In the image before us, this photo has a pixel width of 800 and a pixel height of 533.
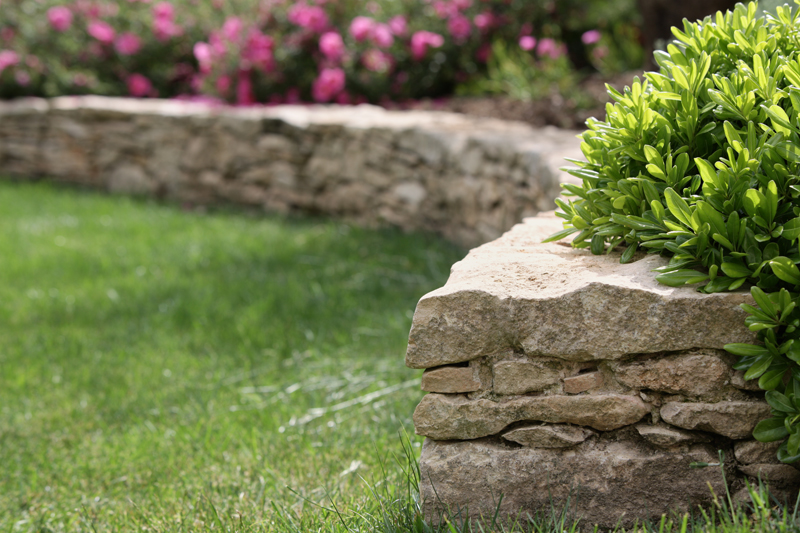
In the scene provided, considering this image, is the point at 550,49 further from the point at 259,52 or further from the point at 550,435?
the point at 550,435

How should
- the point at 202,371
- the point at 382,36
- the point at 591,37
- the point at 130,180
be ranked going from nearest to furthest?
the point at 202,371, the point at 591,37, the point at 382,36, the point at 130,180

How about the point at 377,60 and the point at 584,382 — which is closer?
the point at 584,382

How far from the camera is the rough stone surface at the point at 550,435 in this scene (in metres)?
1.58

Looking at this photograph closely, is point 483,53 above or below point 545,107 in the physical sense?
above

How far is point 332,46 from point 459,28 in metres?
1.07

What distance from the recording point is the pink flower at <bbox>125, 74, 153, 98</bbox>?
742cm

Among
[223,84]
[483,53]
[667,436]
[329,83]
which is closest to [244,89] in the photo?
[223,84]

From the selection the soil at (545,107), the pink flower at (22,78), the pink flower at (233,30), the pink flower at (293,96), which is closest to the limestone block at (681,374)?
the soil at (545,107)

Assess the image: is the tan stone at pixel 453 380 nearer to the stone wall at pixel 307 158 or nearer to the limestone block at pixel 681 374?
the limestone block at pixel 681 374

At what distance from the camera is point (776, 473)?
5.09ft

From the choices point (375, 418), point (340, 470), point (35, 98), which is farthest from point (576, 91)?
point (35, 98)

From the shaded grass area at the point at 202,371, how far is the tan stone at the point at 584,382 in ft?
2.02

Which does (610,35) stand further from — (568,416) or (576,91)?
(568,416)

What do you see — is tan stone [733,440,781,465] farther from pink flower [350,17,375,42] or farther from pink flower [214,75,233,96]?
pink flower [214,75,233,96]
